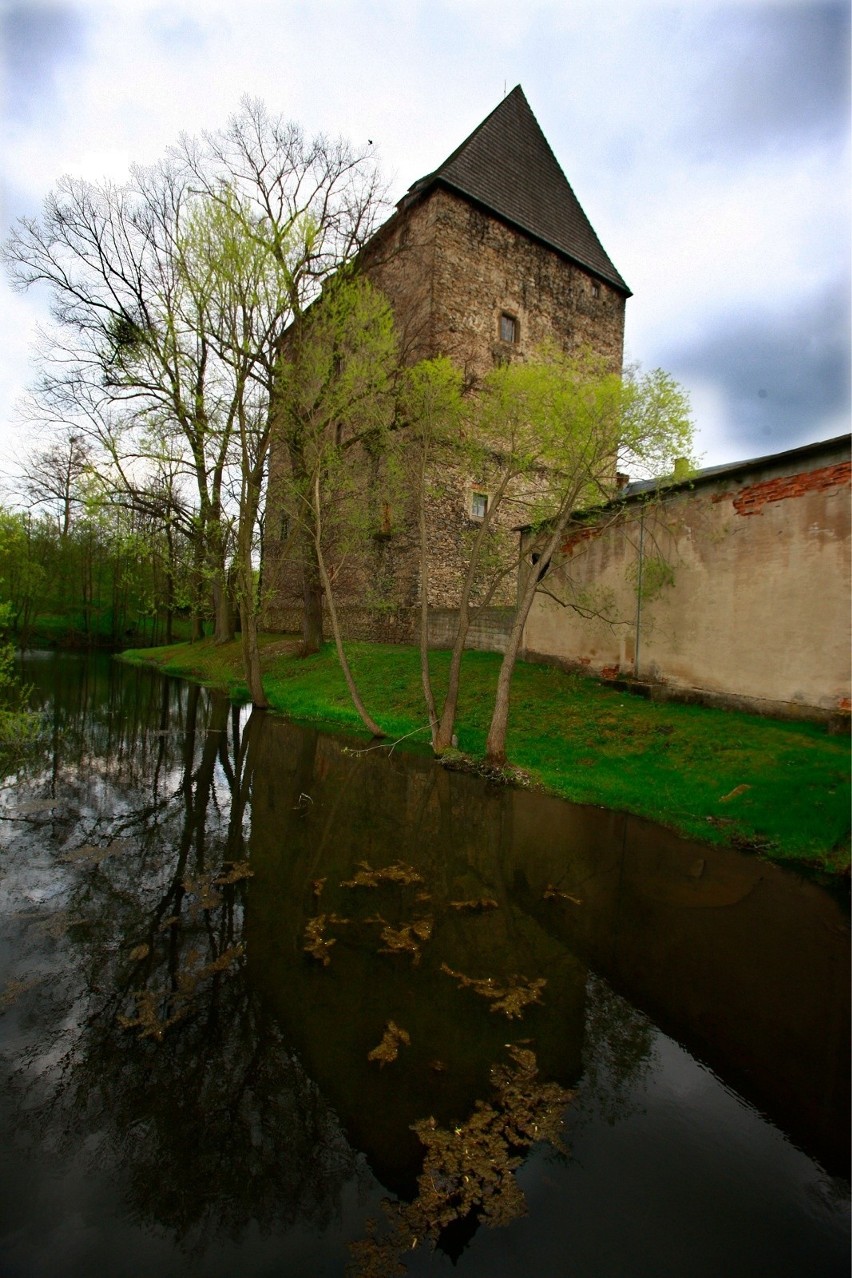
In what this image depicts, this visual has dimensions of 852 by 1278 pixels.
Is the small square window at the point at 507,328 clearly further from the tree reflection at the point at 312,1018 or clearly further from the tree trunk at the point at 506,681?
the tree reflection at the point at 312,1018

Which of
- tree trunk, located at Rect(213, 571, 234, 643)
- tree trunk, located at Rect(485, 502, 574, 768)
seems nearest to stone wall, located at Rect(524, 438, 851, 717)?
tree trunk, located at Rect(485, 502, 574, 768)

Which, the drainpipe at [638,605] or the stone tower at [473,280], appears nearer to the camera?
the drainpipe at [638,605]

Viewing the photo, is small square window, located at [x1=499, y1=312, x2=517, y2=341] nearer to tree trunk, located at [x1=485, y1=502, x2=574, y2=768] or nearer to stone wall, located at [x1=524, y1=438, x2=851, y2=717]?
stone wall, located at [x1=524, y1=438, x2=851, y2=717]

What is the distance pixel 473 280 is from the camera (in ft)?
70.3

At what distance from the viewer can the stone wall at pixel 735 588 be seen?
771cm

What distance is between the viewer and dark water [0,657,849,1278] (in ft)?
8.81

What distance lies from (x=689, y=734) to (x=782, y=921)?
4068 millimetres

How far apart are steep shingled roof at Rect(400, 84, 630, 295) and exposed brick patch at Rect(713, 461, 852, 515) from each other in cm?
1777

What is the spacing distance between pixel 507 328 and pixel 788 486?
16811 millimetres

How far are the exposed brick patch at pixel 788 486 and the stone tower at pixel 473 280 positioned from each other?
29.9 feet

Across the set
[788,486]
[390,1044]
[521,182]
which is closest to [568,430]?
[788,486]

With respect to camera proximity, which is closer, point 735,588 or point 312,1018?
point 312,1018

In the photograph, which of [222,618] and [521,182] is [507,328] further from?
[222,618]

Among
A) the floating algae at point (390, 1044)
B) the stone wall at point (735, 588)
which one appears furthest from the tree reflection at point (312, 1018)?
the stone wall at point (735, 588)
